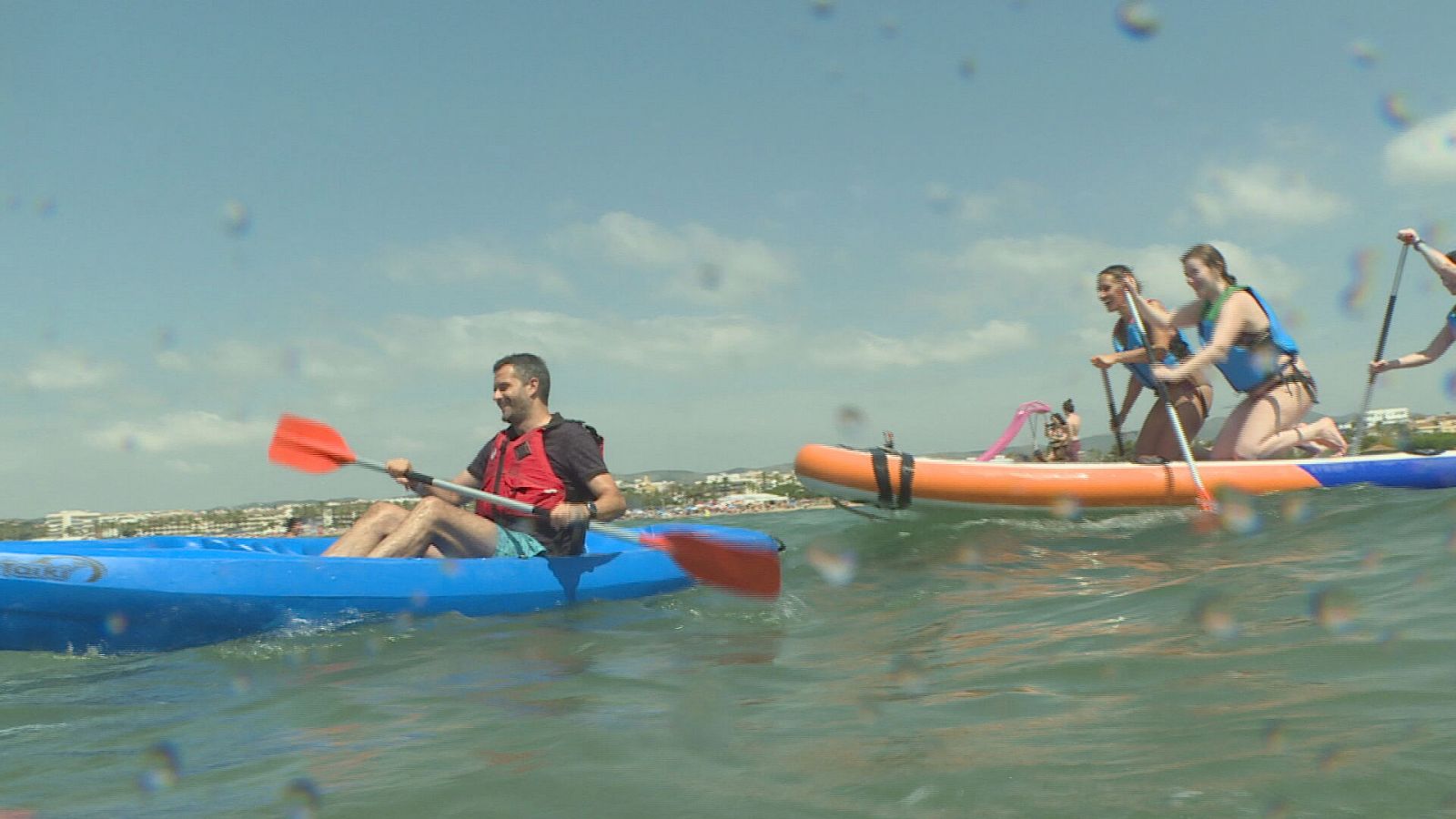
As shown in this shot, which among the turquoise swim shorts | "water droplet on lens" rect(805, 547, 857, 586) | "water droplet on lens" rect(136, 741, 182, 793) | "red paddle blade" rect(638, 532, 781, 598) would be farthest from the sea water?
"water droplet on lens" rect(805, 547, 857, 586)

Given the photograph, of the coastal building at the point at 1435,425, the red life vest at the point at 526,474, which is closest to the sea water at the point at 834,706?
the red life vest at the point at 526,474

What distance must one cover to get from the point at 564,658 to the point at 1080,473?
4.39 metres

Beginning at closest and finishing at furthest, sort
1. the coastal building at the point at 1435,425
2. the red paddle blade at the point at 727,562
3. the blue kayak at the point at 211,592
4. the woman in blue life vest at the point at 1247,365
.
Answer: the blue kayak at the point at 211,592, the red paddle blade at the point at 727,562, the woman in blue life vest at the point at 1247,365, the coastal building at the point at 1435,425

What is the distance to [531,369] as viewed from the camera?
5.05 m

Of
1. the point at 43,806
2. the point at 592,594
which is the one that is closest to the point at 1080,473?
the point at 592,594

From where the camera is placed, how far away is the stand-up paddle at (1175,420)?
6.63 m

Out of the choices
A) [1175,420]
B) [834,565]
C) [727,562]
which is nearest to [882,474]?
[834,565]

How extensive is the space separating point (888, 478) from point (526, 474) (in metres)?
2.98

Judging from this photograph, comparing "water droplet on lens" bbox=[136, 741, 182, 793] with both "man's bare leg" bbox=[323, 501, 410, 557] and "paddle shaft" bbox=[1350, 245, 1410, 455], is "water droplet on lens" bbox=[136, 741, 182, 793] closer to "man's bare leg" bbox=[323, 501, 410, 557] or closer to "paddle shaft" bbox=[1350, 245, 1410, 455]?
"man's bare leg" bbox=[323, 501, 410, 557]

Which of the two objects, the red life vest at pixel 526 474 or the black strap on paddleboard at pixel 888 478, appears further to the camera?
the black strap on paddleboard at pixel 888 478

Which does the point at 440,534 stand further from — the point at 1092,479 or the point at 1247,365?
the point at 1247,365

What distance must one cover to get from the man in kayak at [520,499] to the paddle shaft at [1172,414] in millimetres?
3977

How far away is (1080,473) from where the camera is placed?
6.89m

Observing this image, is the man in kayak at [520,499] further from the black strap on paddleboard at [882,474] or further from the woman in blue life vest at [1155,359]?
the woman in blue life vest at [1155,359]
